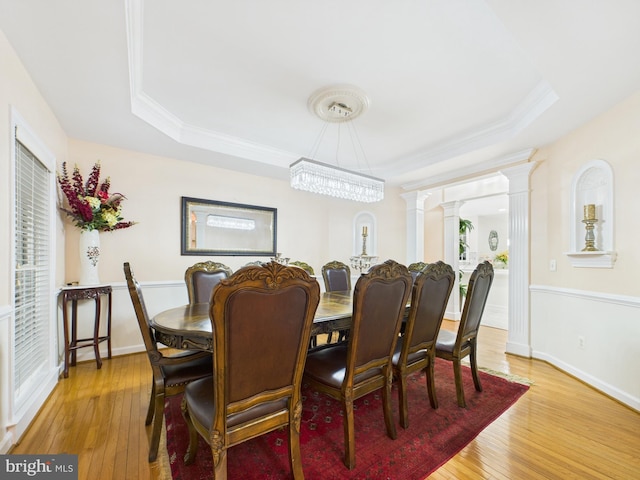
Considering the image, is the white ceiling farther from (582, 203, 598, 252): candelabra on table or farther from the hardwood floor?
the hardwood floor

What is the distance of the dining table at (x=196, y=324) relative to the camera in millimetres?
1536

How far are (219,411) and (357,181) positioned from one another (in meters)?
2.39

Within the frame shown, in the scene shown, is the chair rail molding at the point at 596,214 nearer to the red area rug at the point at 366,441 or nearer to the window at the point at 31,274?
the red area rug at the point at 366,441

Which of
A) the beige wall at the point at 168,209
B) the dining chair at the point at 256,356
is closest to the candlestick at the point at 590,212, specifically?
the dining chair at the point at 256,356

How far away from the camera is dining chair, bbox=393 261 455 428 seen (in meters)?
1.91

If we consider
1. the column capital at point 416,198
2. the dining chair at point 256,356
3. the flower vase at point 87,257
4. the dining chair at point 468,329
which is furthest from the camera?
the column capital at point 416,198

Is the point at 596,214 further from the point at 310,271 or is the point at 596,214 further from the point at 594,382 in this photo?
the point at 310,271

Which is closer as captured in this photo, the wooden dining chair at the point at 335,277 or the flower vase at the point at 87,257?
the flower vase at the point at 87,257

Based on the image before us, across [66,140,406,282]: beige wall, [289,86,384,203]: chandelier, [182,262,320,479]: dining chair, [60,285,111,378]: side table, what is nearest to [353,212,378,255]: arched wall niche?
[66,140,406,282]: beige wall

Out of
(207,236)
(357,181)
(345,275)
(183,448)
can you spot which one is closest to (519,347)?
(345,275)

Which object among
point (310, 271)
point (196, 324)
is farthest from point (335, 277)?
point (196, 324)

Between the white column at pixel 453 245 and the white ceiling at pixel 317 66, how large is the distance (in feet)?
6.38

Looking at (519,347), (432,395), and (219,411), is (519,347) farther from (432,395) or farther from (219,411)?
(219,411)

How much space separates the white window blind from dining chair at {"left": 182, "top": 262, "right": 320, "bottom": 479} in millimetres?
1599
